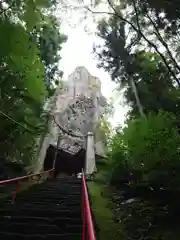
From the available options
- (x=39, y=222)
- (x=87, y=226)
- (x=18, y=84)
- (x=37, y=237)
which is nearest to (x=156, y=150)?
(x=39, y=222)

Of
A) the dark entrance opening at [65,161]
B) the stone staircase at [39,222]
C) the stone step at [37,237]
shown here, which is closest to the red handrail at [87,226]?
the stone step at [37,237]

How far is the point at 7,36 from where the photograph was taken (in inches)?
237

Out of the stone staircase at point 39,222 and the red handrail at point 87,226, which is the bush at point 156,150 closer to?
the stone staircase at point 39,222

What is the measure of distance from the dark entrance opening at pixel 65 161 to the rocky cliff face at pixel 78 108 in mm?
477

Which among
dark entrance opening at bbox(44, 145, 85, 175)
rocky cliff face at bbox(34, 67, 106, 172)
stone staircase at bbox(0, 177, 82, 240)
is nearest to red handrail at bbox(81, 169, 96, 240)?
stone staircase at bbox(0, 177, 82, 240)

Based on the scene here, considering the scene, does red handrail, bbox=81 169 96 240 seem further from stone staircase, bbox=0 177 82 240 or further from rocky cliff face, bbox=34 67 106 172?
rocky cliff face, bbox=34 67 106 172

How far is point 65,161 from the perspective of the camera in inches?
752

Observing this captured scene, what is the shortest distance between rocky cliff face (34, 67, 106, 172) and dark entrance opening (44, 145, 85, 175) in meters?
0.48

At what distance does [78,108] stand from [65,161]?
5113 millimetres

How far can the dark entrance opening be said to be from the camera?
1783 cm

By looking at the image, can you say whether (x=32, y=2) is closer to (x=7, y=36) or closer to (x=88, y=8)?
(x=7, y=36)

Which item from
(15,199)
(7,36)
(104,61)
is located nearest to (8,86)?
(7,36)

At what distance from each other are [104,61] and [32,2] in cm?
967

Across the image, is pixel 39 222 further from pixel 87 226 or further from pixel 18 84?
pixel 18 84
